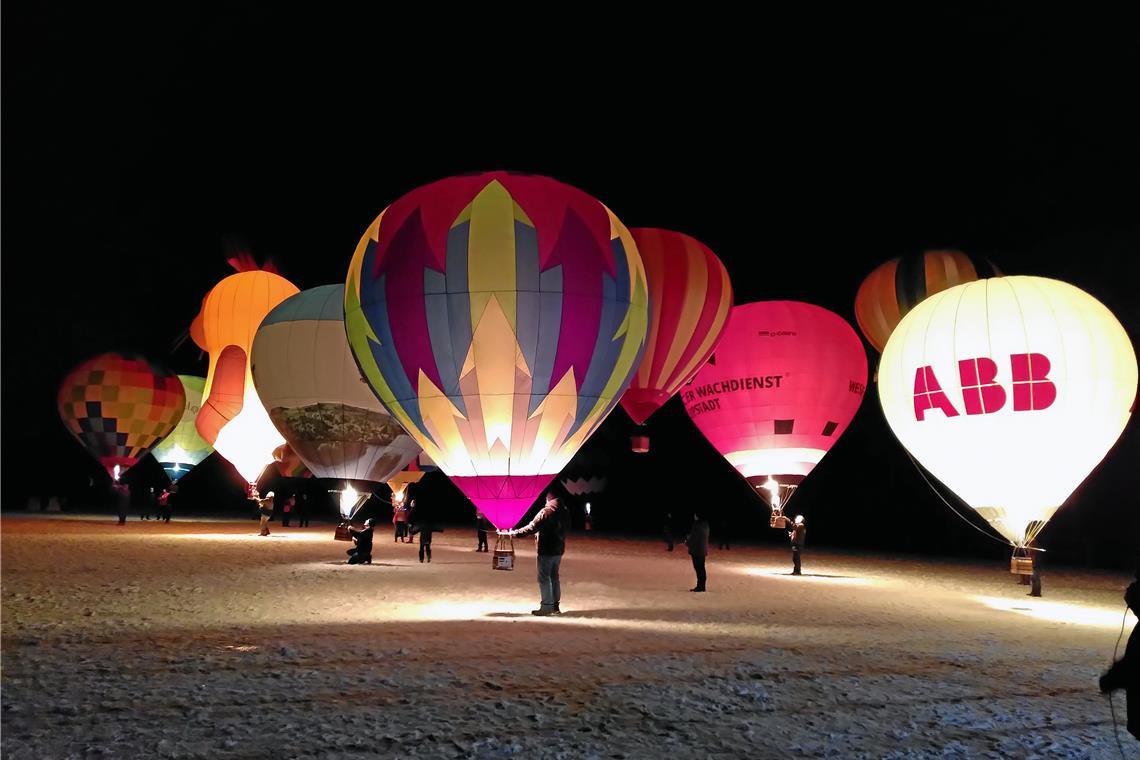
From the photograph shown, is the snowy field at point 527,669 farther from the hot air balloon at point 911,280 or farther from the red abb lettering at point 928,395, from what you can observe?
the hot air balloon at point 911,280

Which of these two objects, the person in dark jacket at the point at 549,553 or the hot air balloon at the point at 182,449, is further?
the hot air balloon at the point at 182,449

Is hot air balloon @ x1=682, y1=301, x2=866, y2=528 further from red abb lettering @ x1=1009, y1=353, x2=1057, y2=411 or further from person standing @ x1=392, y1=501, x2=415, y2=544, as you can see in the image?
person standing @ x1=392, y1=501, x2=415, y2=544

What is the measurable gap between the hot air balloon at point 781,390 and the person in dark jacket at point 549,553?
883cm

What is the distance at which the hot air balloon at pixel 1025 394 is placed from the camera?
11.6 metres

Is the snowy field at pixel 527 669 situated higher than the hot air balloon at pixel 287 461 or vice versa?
the hot air balloon at pixel 287 461

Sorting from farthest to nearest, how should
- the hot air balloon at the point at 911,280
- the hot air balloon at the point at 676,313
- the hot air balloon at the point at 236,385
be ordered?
the hot air balloon at the point at 236,385 → the hot air balloon at the point at 911,280 → the hot air balloon at the point at 676,313

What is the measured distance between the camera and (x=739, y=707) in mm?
5289

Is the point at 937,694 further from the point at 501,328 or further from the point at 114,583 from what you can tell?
the point at 114,583

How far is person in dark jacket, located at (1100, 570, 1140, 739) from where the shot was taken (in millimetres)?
Result: 3607

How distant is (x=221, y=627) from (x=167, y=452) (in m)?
32.8

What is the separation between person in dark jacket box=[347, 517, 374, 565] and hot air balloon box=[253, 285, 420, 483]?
2259mm

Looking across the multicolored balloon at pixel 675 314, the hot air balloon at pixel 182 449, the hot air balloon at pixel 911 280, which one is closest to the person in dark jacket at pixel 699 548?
the multicolored balloon at pixel 675 314

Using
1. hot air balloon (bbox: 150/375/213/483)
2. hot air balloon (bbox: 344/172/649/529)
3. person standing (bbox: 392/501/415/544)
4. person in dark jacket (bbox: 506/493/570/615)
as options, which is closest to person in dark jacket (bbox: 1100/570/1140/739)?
person in dark jacket (bbox: 506/493/570/615)

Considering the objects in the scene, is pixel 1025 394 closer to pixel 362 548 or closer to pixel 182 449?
pixel 362 548
